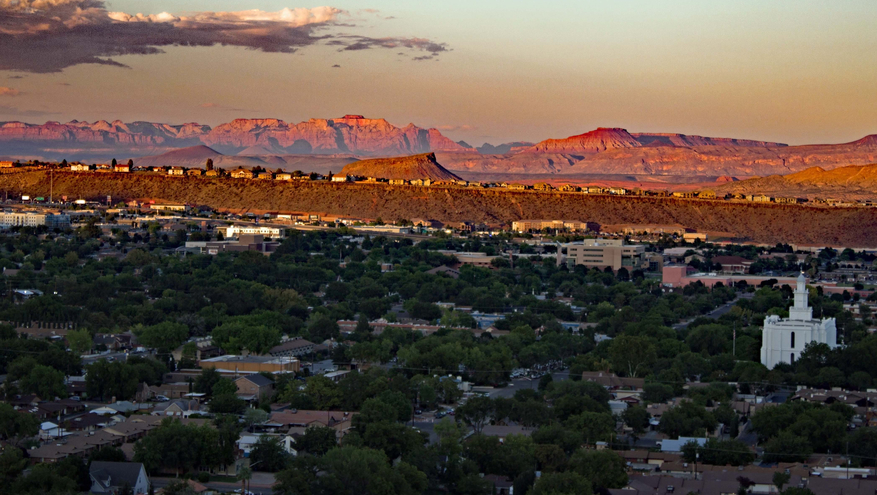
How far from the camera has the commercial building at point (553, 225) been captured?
138500 mm

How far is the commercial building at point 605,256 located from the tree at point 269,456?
63.4 meters

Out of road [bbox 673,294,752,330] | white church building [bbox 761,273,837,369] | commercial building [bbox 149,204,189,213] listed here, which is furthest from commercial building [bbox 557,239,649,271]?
commercial building [bbox 149,204,189,213]

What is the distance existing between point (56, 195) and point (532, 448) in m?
140

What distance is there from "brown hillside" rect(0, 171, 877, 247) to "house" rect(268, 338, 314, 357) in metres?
88.1

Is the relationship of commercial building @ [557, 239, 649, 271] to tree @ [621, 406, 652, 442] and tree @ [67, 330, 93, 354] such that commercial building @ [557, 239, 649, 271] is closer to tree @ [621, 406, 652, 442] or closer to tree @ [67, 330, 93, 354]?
tree @ [67, 330, 93, 354]

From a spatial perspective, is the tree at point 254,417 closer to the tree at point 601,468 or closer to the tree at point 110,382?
the tree at point 110,382

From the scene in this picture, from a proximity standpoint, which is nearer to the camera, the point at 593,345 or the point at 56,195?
the point at 593,345

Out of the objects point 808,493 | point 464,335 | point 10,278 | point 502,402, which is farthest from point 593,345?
point 10,278

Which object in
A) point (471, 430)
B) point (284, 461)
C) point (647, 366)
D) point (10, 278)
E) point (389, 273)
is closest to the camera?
point (284, 461)

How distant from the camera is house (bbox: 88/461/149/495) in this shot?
32781 mm

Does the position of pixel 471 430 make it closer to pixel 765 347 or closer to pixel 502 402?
pixel 502 402

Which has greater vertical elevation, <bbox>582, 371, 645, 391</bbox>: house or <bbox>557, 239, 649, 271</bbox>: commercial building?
<bbox>557, 239, 649, 271</bbox>: commercial building

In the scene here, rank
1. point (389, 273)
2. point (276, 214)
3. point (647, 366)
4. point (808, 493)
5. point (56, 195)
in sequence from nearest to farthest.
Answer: point (808, 493) < point (647, 366) < point (389, 273) < point (276, 214) < point (56, 195)

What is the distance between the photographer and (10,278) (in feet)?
257
